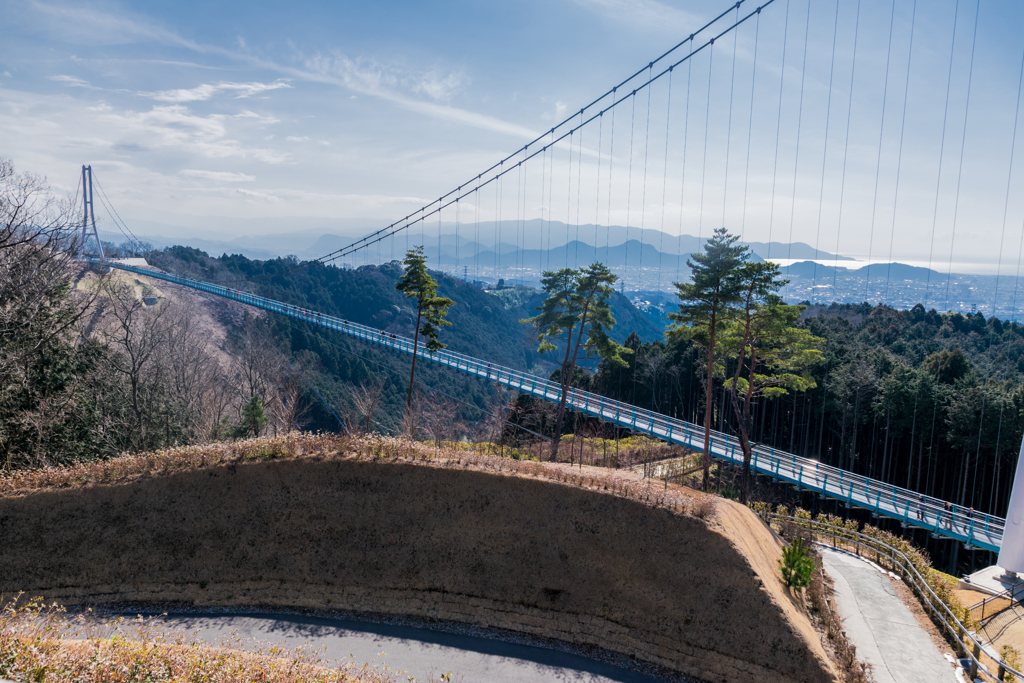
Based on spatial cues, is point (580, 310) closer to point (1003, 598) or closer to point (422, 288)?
point (422, 288)

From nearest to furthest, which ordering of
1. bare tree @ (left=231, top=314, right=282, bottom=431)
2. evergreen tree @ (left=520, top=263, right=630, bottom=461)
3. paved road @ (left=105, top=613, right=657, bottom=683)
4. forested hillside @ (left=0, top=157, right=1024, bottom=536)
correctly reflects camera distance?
paved road @ (left=105, top=613, right=657, bottom=683) → forested hillside @ (left=0, top=157, right=1024, bottom=536) → evergreen tree @ (left=520, top=263, right=630, bottom=461) → bare tree @ (left=231, top=314, right=282, bottom=431)

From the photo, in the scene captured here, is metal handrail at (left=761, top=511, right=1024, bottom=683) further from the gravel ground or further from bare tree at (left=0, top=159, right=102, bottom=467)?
bare tree at (left=0, top=159, right=102, bottom=467)

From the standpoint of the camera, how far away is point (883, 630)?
1358 centimetres

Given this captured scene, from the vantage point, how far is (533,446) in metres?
29.5

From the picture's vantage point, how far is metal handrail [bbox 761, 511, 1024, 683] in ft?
38.9

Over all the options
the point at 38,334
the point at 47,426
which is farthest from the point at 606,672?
the point at 38,334

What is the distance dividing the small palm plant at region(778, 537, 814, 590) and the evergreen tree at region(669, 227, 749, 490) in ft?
20.0

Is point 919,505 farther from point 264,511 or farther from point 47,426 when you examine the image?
point 47,426

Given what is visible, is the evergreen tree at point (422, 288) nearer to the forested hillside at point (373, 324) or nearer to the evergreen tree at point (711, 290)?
the evergreen tree at point (711, 290)

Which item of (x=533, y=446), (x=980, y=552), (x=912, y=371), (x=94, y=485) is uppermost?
(x=912, y=371)

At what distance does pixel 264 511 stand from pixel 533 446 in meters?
15.8

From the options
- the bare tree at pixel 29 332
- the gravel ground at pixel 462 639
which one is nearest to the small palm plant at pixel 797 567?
the gravel ground at pixel 462 639

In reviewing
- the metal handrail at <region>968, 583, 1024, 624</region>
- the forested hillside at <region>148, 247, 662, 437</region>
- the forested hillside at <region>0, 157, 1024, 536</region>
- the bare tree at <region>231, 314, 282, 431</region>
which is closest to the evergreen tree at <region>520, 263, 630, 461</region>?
the forested hillside at <region>0, 157, 1024, 536</region>

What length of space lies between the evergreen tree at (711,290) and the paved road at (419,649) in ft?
34.8
